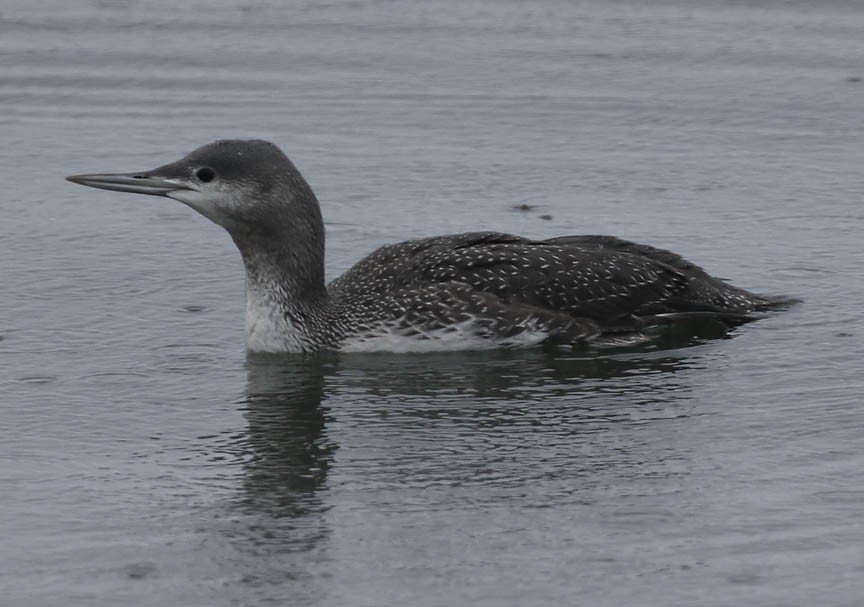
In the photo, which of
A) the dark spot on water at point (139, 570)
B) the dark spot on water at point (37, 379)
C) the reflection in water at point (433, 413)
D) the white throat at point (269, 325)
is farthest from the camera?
the white throat at point (269, 325)

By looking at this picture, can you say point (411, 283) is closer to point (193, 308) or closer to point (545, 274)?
point (545, 274)

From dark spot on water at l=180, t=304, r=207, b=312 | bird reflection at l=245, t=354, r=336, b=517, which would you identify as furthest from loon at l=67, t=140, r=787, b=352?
dark spot on water at l=180, t=304, r=207, b=312

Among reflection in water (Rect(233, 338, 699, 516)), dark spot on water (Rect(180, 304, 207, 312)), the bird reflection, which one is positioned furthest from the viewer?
dark spot on water (Rect(180, 304, 207, 312))

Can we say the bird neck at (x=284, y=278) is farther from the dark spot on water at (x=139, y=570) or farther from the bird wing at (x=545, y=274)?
the dark spot on water at (x=139, y=570)

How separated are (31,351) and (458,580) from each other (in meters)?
3.45

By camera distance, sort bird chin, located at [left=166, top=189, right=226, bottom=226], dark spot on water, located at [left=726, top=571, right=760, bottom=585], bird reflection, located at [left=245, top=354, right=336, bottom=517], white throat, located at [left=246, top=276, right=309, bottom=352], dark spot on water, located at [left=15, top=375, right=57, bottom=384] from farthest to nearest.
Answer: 1. white throat, located at [left=246, top=276, right=309, bottom=352]
2. bird chin, located at [left=166, top=189, right=226, bottom=226]
3. dark spot on water, located at [left=15, top=375, right=57, bottom=384]
4. bird reflection, located at [left=245, top=354, right=336, bottom=517]
5. dark spot on water, located at [left=726, top=571, right=760, bottom=585]

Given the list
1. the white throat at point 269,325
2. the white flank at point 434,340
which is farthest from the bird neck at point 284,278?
the white flank at point 434,340

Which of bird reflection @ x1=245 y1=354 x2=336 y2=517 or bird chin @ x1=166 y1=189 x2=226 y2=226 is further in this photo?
bird chin @ x1=166 y1=189 x2=226 y2=226

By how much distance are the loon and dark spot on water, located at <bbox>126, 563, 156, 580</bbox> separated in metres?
2.88

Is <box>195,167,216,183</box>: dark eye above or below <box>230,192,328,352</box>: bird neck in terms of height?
above

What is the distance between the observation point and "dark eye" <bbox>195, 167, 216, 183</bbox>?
30.6 ft

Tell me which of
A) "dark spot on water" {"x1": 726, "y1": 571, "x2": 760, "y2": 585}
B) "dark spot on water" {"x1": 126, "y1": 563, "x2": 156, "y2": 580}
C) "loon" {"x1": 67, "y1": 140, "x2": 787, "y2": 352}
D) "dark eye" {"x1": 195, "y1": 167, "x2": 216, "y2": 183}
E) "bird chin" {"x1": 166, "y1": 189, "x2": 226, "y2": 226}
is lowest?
"dark spot on water" {"x1": 126, "y1": 563, "x2": 156, "y2": 580}

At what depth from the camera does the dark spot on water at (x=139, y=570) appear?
6.57m

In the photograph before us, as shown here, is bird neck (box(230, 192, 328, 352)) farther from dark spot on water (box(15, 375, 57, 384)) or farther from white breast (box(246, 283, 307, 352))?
dark spot on water (box(15, 375, 57, 384))
